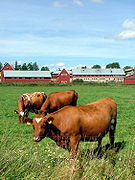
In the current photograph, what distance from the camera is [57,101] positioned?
14484 millimetres

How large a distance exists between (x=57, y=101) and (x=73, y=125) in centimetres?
798

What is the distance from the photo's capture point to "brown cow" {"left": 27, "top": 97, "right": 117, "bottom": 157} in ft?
20.7

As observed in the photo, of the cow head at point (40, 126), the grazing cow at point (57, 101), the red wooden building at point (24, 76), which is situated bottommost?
the red wooden building at point (24, 76)

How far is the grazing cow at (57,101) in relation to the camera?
1394cm

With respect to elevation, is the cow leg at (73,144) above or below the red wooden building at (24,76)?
above

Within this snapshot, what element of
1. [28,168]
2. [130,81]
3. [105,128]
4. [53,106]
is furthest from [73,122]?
[130,81]

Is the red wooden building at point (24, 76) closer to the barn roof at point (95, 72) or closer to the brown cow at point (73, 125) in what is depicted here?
the barn roof at point (95, 72)

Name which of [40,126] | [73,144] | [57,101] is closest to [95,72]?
[57,101]

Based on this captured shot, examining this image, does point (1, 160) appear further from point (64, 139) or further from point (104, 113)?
point (104, 113)

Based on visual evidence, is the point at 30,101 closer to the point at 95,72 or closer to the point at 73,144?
the point at 73,144

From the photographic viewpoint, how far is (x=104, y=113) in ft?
24.3

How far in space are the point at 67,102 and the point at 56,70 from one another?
4909 inches

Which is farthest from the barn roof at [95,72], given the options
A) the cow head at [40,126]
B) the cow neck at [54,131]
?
the cow head at [40,126]

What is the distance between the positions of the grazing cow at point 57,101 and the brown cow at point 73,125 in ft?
21.5
